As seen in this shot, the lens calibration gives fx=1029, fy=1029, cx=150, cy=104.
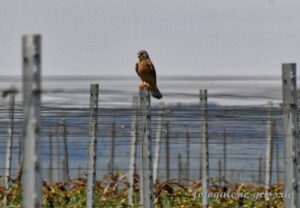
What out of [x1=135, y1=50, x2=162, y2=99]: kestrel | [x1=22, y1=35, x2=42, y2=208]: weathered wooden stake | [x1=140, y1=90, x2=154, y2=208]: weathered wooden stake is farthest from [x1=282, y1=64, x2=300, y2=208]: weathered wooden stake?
[x1=22, y1=35, x2=42, y2=208]: weathered wooden stake

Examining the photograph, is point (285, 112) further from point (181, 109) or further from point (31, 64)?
point (31, 64)

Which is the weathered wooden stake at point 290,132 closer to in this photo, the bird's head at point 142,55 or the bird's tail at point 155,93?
the bird's tail at point 155,93

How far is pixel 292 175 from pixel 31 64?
3372 mm

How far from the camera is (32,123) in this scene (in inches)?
209

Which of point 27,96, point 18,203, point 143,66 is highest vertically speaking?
point 143,66

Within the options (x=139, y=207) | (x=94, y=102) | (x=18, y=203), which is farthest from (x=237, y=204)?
(x=94, y=102)

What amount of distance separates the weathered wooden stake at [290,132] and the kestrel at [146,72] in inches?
74.2

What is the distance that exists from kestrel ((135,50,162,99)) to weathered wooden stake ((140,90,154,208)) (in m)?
0.81

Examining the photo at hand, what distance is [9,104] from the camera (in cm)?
1137

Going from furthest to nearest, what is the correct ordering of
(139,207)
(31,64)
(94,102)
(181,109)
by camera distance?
(139,207) < (94,102) < (181,109) < (31,64)

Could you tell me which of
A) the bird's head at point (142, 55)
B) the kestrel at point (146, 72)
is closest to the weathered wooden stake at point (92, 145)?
the kestrel at point (146, 72)

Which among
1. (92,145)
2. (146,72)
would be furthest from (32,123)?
(146,72)

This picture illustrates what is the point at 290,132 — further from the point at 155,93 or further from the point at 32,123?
the point at 32,123

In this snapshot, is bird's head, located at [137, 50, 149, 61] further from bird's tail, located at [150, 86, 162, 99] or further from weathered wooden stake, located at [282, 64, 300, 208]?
weathered wooden stake, located at [282, 64, 300, 208]
